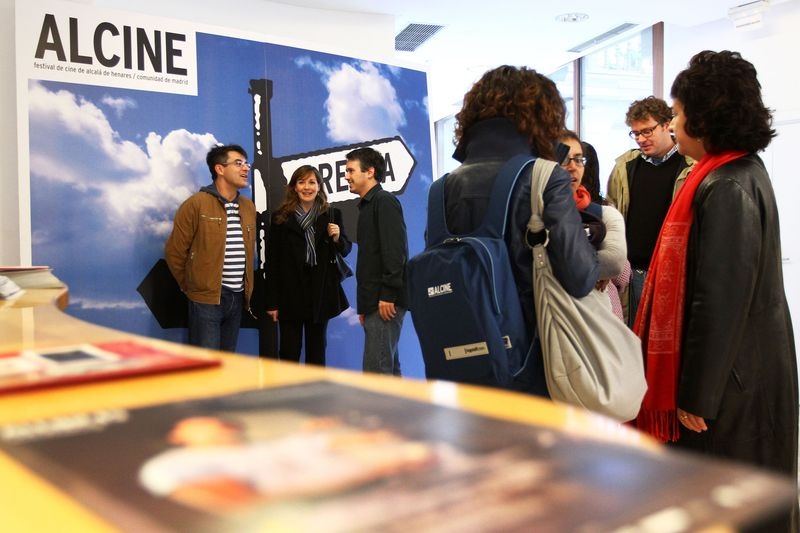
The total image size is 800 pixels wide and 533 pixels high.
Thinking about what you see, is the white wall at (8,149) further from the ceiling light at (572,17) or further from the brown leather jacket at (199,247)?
the ceiling light at (572,17)

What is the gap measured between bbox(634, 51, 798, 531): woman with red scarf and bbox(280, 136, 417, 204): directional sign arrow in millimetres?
3593

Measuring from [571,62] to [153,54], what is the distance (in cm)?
575

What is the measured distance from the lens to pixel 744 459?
1.76 m

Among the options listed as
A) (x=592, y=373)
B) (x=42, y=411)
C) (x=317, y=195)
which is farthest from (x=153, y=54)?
(x=42, y=411)

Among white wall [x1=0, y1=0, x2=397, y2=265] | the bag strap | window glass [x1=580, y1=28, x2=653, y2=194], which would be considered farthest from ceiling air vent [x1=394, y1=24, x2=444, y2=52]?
the bag strap

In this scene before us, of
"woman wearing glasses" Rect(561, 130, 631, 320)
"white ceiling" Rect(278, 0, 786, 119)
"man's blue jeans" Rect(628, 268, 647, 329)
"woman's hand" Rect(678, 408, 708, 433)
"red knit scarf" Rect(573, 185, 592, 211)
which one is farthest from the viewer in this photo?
"white ceiling" Rect(278, 0, 786, 119)

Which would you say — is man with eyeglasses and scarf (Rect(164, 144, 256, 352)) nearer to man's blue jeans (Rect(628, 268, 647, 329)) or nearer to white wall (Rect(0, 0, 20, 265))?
white wall (Rect(0, 0, 20, 265))

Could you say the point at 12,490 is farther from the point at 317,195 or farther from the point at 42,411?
the point at 317,195

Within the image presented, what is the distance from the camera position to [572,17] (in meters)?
6.66

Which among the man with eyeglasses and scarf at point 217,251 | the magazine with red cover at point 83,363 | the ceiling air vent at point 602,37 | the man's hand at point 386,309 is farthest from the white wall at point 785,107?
the magazine with red cover at point 83,363

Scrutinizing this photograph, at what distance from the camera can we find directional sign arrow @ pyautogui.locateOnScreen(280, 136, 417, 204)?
5.23 metres

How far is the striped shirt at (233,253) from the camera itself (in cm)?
454

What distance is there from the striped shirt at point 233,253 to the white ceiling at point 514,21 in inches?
88.5

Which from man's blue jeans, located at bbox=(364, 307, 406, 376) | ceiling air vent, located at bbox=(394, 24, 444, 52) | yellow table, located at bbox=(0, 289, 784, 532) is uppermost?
ceiling air vent, located at bbox=(394, 24, 444, 52)
